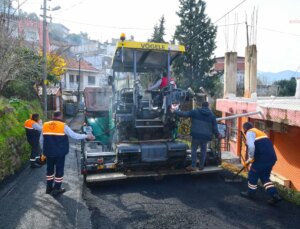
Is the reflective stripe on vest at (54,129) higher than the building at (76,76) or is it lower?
lower

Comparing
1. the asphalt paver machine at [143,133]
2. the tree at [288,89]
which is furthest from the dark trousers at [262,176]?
the tree at [288,89]

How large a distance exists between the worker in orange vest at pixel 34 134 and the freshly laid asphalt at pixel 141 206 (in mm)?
1207

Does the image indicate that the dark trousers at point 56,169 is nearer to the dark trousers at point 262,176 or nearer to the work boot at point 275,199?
the dark trousers at point 262,176

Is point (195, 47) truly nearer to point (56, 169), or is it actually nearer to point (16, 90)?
point (16, 90)

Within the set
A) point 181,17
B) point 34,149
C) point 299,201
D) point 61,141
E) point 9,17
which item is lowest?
point 299,201

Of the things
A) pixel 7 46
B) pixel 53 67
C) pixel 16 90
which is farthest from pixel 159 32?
pixel 7 46

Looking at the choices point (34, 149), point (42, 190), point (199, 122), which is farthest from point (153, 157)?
point (34, 149)

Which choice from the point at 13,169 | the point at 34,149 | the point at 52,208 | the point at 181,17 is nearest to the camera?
the point at 52,208

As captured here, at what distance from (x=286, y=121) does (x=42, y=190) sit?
5.41m

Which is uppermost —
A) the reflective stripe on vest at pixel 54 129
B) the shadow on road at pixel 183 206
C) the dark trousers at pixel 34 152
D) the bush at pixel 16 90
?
the bush at pixel 16 90

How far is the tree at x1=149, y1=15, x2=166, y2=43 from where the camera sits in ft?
86.1

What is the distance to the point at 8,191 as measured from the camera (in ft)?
19.3

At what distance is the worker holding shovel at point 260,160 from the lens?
5352mm

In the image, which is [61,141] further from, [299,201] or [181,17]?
[181,17]
